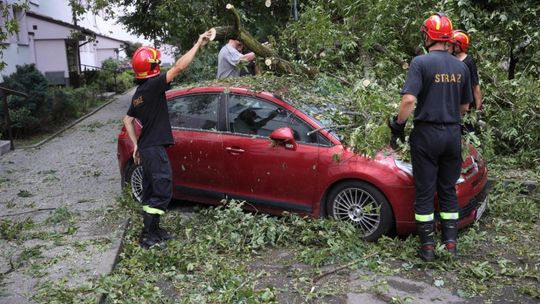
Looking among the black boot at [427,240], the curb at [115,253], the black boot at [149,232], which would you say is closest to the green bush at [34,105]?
the curb at [115,253]

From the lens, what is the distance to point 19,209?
21.9 feet

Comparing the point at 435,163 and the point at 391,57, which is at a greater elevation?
the point at 391,57

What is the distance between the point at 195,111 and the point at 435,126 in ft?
9.23

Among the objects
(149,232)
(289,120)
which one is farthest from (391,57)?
(149,232)

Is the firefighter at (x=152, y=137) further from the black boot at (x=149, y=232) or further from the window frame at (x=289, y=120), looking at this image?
the window frame at (x=289, y=120)

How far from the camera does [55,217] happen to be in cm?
600

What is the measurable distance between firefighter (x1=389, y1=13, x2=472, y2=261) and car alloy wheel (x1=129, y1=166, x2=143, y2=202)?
3269mm

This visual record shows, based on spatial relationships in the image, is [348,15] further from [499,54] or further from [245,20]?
[245,20]

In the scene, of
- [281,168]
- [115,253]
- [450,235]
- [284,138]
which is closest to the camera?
[450,235]

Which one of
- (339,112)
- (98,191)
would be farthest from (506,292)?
(98,191)

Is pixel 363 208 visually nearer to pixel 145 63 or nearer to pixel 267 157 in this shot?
pixel 267 157

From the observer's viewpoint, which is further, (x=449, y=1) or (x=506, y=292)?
(x=449, y=1)

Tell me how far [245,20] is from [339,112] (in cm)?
580

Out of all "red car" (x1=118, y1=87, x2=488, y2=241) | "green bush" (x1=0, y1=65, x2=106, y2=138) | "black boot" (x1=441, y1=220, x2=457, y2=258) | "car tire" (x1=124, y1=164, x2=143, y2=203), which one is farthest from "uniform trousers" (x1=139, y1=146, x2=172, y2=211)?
"green bush" (x1=0, y1=65, x2=106, y2=138)
